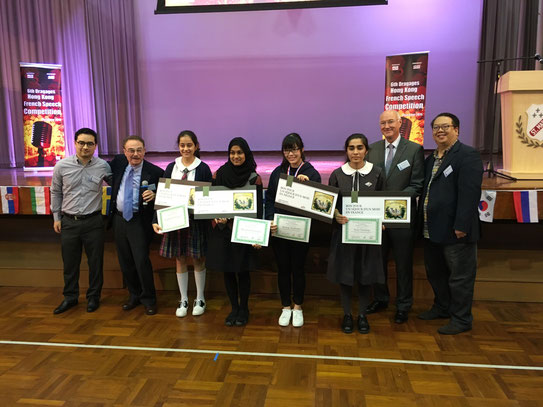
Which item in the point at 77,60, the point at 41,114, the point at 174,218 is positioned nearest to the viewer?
the point at 174,218

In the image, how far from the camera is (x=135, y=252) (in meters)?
3.06

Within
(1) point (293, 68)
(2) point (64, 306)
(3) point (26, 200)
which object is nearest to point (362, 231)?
(2) point (64, 306)

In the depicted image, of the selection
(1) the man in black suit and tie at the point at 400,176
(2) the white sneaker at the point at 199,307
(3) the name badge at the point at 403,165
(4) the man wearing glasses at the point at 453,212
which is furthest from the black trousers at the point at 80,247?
Result: (4) the man wearing glasses at the point at 453,212

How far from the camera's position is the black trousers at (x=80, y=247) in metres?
3.14

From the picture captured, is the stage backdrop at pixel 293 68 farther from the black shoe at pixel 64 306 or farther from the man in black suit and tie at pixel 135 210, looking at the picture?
the black shoe at pixel 64 306

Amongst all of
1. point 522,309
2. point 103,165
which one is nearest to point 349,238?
point 522,309

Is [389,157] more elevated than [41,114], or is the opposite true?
[41,114]

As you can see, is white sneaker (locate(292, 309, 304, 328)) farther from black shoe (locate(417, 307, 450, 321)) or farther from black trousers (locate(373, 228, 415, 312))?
black shoe (locate(417, 307, 450, 321))

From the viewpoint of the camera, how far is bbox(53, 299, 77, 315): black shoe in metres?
3.19

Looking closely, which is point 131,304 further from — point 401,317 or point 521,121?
point 521,121

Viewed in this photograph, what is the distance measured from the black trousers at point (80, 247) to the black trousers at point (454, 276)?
2422 millimetres

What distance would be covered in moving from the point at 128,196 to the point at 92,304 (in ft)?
3.12

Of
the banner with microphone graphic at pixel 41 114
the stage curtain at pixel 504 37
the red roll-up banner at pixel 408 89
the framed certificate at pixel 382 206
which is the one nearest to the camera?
the framed certificate at pixel 382 206

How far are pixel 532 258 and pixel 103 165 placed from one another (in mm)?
3432
